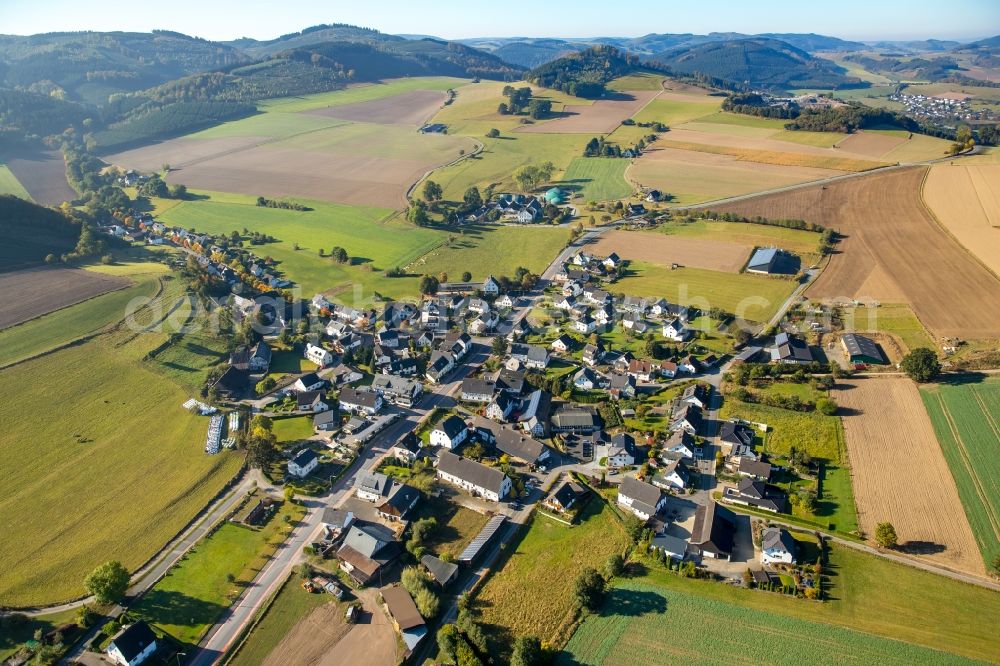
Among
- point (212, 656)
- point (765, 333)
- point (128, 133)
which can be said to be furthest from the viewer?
point (128, 133)

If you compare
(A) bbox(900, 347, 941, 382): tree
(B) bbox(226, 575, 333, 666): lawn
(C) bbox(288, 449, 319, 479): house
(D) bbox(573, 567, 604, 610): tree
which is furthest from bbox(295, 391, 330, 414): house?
(A) bbox(900, 347, 941, 382): tree

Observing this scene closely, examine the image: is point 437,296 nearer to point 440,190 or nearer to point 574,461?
point 574,461

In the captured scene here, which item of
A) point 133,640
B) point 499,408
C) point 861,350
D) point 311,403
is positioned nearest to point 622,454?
point 499,408

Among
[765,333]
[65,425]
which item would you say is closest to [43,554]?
[65,425]

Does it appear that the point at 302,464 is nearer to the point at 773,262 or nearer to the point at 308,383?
the point at 308,383

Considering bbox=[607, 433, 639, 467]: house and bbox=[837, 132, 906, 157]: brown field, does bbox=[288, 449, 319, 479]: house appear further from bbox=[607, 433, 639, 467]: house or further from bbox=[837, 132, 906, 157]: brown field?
bbox=[837, 132, 906, 157]: brown field

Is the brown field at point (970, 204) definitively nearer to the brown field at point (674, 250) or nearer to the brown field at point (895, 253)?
the brown field at point (895, 253)

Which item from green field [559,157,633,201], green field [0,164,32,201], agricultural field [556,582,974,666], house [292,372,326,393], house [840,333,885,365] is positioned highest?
green field [0,164,32,201]
